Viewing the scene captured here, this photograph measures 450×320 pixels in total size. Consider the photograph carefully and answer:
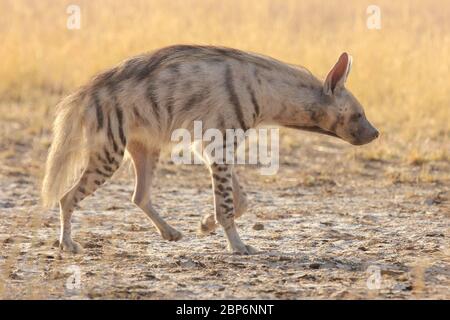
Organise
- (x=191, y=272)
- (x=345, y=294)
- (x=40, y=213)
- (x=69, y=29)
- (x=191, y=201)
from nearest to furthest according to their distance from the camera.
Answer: (x=345, y=294) < (x=191, y=272) < (x=40, y=213) < (x=191, y=201) < (x=69, y=29)

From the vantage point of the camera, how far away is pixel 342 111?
23.8 feet

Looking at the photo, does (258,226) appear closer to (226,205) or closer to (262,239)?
(262,239)

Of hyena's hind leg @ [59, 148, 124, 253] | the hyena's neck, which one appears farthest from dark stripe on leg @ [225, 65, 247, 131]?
hyena's hind leg @ [59, 148, 124, 253]

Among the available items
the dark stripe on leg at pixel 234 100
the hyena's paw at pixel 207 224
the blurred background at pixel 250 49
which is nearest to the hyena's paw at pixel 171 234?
the hyena's paw at pixel 207 224

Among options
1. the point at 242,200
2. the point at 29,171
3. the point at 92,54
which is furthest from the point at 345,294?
the point at 92,54

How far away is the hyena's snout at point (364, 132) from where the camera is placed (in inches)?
290

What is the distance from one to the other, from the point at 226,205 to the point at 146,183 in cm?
73

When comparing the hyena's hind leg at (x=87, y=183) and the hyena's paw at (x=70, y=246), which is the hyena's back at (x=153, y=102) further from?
the hyena's paw at (x=70, y=246)

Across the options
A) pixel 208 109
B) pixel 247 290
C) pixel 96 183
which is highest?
pixel 208 109

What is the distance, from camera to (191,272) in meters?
6.29

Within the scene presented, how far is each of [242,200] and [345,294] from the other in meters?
1.59

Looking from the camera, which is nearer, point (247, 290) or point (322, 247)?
point (247, 290)

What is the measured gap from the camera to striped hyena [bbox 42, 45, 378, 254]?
6828 millimetres

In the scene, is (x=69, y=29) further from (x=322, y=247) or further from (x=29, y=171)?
(x=322, y=247)
